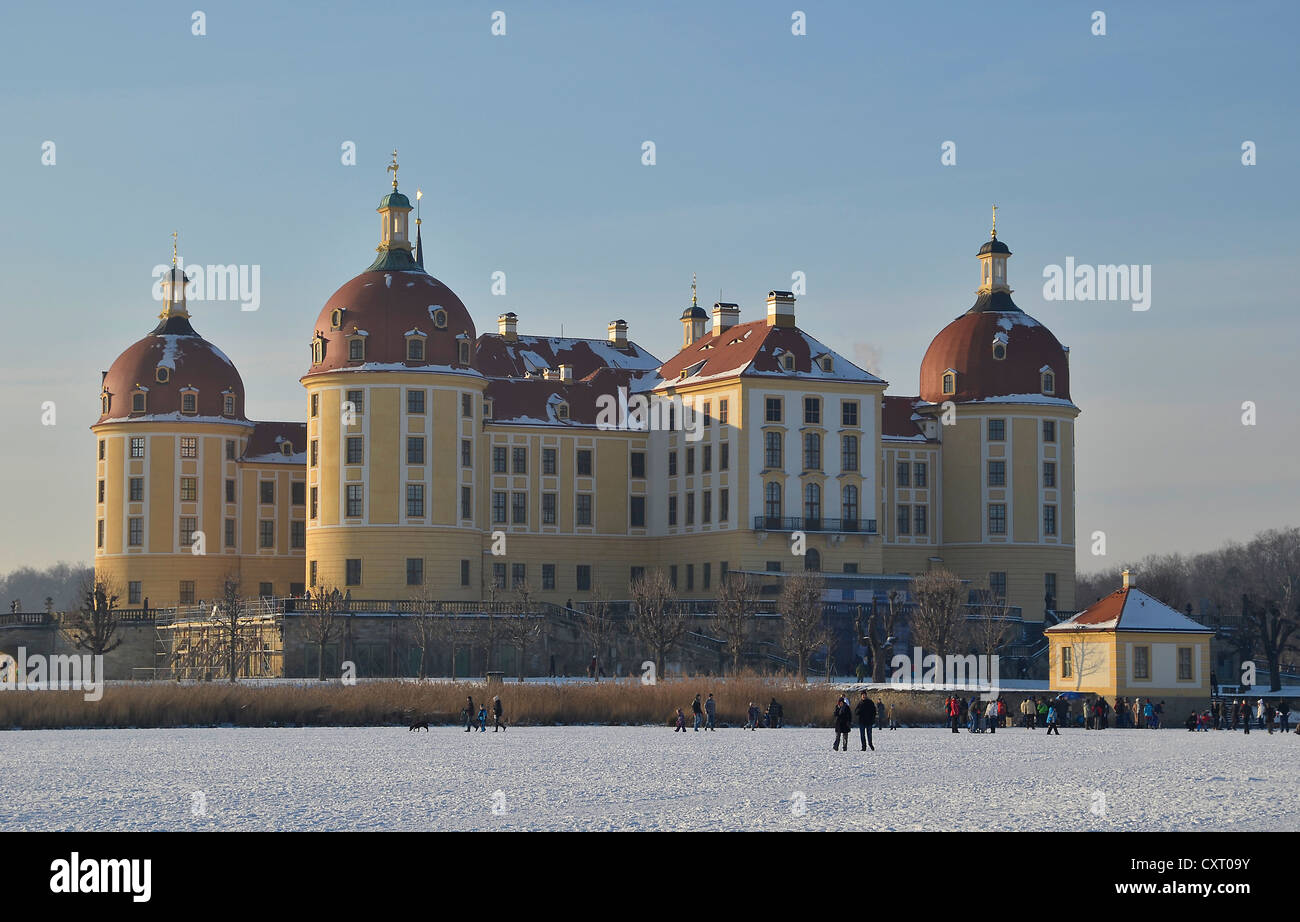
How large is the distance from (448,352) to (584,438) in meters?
8.45

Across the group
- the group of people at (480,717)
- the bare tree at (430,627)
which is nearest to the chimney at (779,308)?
the bare tree at (430,627)

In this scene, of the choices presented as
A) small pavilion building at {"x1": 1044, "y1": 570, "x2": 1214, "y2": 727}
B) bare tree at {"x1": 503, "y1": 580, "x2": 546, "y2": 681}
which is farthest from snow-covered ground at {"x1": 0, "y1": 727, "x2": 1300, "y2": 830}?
bare tree at {"x1": 503, "y1": 580, "x2": 546, "y2": 681}

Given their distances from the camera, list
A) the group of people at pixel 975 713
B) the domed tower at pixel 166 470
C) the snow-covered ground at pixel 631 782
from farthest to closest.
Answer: the domed tower at pixel 166 470
the group of people at pixel 975 713
the snow-covered ground at pixel 631 782

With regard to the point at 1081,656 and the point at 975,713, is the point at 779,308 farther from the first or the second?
Answer: the point at 975,713

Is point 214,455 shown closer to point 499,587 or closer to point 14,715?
point 499,587

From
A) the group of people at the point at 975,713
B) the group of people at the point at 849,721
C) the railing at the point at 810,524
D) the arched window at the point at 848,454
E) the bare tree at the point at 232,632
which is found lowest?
the group of people at the point at 975,713

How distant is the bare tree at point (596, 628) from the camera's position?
80.7 m

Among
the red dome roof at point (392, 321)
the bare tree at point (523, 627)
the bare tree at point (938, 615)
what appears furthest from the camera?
the red dome roof at point (392, 321)

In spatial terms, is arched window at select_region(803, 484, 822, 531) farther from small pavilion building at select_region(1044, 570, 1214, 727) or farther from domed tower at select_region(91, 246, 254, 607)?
domed tower at select_region(91, 246, 254, 607)

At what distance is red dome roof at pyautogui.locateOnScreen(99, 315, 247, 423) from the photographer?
3888 inches

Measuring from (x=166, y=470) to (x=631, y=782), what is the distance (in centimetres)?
6583

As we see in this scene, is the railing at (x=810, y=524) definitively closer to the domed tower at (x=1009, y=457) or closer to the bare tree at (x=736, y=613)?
the bare tree at (x=736, y=613)

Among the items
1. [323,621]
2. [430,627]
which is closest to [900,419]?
[430,627]

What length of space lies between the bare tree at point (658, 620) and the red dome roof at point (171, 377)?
25935mm
